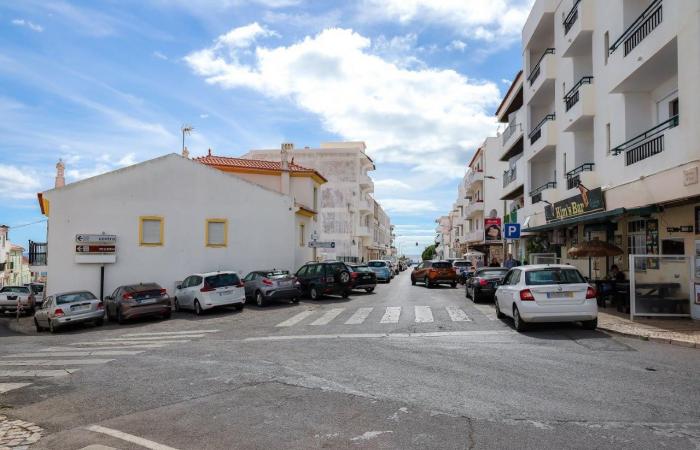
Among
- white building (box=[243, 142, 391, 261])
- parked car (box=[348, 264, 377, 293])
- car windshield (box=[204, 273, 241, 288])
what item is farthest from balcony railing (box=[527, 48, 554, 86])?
white building (box=[243, 142, 391, 261])

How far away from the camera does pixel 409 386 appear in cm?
753

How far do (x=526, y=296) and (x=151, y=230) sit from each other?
19.2m

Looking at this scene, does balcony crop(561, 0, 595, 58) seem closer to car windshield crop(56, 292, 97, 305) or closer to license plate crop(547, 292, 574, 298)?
license plate crop(547, 292, 574, 298)

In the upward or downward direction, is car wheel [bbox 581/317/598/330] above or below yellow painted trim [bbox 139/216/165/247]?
below

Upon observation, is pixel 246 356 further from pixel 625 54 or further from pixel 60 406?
pixel 625 54

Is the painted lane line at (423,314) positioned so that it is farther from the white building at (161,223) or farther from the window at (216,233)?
the window at (216,233)

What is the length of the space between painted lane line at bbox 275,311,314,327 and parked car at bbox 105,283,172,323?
5270mm

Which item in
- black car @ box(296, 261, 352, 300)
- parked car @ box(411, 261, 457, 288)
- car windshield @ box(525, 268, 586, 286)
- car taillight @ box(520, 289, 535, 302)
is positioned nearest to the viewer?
car taillight @ box(520, 289, 535, 302)

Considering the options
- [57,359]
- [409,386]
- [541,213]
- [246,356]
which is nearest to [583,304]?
[409,386]

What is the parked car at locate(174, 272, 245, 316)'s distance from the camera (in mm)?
20047

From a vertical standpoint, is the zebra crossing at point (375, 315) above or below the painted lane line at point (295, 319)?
above

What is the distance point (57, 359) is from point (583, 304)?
39.0 feet

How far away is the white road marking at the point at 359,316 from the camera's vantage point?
50.9 ft

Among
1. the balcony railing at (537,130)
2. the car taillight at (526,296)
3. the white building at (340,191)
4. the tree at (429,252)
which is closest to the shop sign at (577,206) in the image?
the balcony railing at (537,130)
